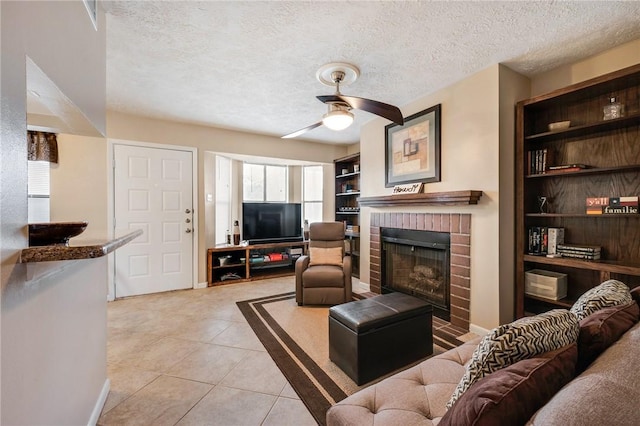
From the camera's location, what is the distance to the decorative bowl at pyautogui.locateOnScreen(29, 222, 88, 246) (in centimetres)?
91

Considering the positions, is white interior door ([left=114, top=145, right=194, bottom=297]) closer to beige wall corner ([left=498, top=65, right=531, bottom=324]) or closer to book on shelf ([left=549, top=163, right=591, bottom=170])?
beige wall corner ([left=498, top=65, right=531, bottom=324])

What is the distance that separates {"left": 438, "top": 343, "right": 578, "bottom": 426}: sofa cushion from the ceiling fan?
177cm

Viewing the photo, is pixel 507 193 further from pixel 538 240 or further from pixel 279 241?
pixel 279 241

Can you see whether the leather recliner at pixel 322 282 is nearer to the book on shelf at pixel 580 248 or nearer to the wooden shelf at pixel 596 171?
the book on shelf at pixel 580 248

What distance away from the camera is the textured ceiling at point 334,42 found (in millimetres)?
1723

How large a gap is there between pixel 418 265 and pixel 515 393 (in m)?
2.73

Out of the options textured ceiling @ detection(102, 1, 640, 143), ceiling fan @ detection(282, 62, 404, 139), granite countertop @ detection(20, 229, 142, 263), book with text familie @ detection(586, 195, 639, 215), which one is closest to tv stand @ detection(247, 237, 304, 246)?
textured ceiling @ detection(102, 1, 640, 143)

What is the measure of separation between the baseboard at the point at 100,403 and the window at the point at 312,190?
14.1ft

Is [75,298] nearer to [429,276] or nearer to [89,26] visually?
[89,26]

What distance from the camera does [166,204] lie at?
153 inches

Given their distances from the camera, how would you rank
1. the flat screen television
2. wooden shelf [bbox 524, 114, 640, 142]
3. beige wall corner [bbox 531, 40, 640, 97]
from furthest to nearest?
the flat screen television < beige wall corner [bbox 531, 40, 640, 97] < wooden shelf [bbox 524, 114, 640, 142]

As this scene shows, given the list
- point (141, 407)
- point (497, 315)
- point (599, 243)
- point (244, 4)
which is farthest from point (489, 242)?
point (141, 407)

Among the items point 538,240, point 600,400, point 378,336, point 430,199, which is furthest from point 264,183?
point 600,400

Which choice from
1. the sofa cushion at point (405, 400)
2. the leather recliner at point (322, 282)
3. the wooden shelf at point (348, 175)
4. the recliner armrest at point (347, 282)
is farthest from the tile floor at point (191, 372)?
the wooden shelf at point (348, 175)
